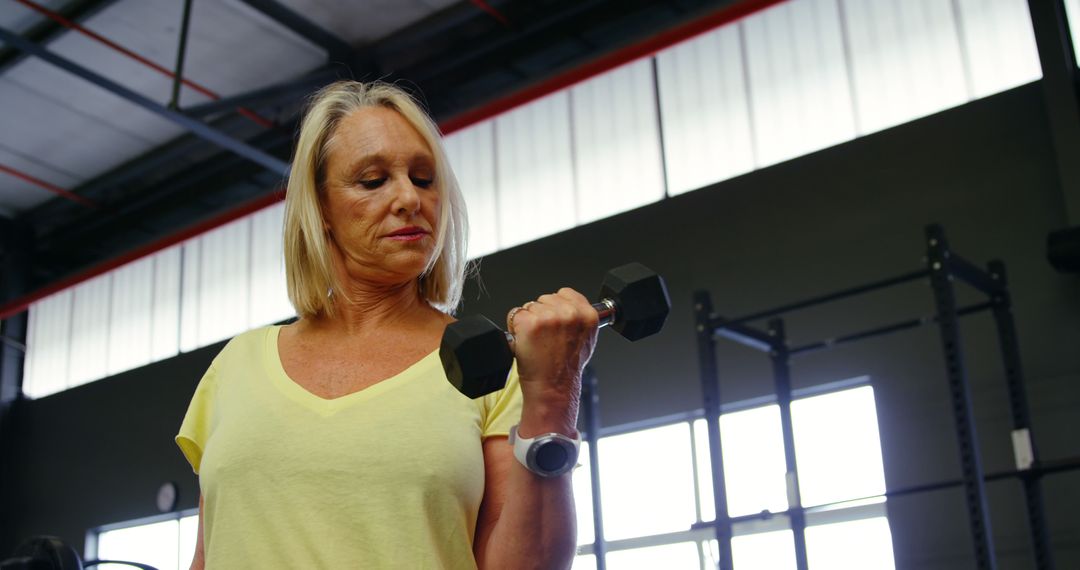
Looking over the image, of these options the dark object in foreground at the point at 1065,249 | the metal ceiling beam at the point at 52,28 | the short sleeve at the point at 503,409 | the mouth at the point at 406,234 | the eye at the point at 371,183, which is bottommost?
the short sleeve at the point at 503,409

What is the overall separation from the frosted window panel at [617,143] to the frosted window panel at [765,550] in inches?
75.4

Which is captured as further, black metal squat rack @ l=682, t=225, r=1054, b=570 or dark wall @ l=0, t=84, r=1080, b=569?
dark wall @ l=0, t=84, r=1080, b=569

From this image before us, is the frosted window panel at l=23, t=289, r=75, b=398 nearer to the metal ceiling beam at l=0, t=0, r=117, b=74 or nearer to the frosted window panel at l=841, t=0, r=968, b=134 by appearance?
the metal ceiling beam at l=0, t=0, r=117, b=74

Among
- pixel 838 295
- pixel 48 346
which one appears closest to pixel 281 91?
pixel 48 346

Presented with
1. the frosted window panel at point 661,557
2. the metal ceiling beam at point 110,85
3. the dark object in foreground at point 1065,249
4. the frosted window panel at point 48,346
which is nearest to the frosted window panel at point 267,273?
the metal ceiling beam at point 110,85

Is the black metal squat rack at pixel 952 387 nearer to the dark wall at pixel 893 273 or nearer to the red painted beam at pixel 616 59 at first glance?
the dark wall at pixel 893 273

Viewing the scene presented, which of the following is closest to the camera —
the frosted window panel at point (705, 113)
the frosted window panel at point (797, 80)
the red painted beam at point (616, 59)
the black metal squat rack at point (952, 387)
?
the black metal squat rack at point (952, 387)

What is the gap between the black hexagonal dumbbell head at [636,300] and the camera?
1.07m

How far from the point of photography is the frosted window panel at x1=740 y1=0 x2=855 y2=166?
5.47m

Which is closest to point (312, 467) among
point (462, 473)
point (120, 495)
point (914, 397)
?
point (462, 473)

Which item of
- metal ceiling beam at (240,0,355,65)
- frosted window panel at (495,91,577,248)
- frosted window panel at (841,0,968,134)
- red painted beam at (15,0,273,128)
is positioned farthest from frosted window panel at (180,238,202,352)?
frosted window panel at (841,0,968,134)

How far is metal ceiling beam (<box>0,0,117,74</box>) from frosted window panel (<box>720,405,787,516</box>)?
4423 millimetres

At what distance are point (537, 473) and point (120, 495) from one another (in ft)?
25.2

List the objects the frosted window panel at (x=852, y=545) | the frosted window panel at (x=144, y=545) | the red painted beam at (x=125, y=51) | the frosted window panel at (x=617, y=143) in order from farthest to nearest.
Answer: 1. the frosted window panel at (x=144, y=545)
2. the red painted beam at (x=125, y=51)
3. the frosted window panel at (x=617, y=143)
4. the frosted window panel at (x=852, y=545)
